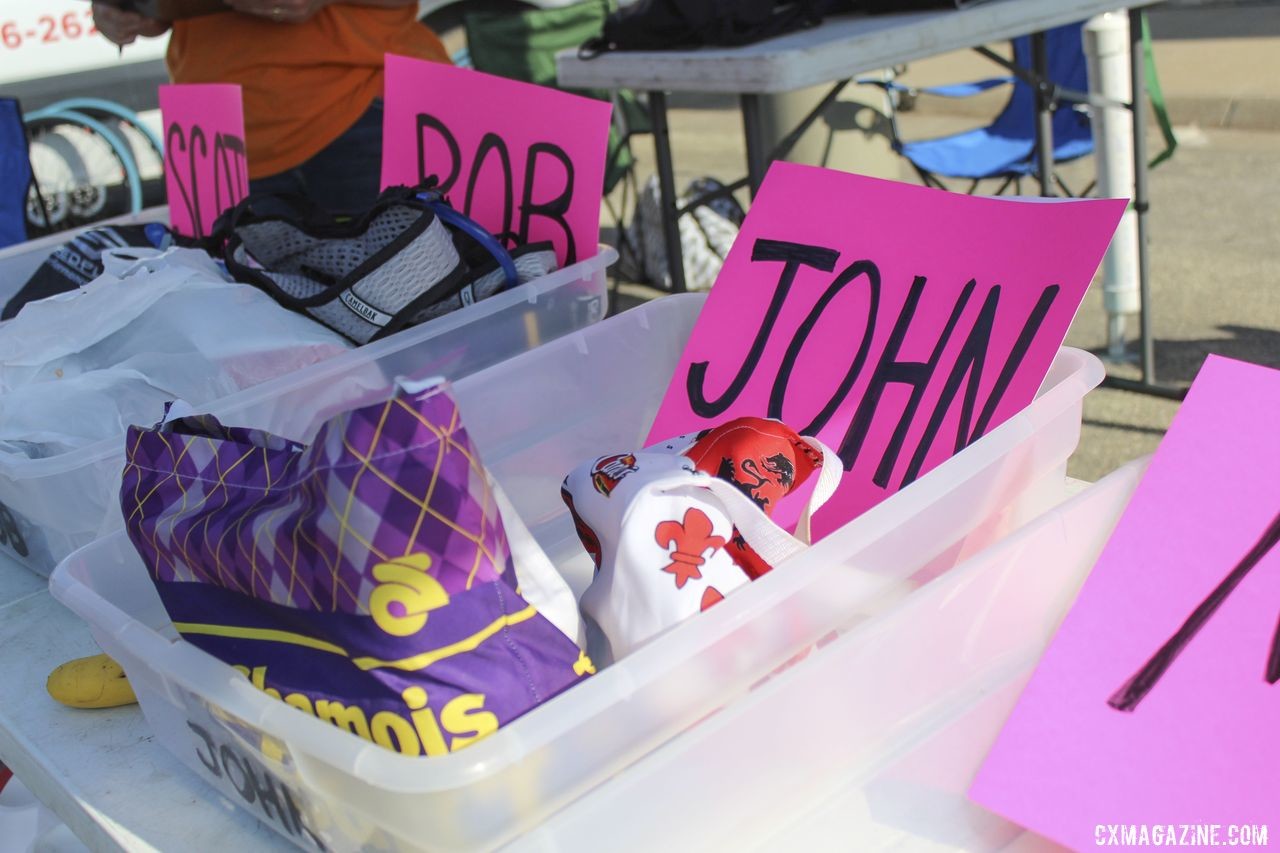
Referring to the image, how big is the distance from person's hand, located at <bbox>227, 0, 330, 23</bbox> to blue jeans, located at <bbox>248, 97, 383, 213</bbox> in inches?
5.6

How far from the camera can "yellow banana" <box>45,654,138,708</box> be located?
2.39ft

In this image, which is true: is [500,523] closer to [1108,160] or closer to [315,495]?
[315,495]

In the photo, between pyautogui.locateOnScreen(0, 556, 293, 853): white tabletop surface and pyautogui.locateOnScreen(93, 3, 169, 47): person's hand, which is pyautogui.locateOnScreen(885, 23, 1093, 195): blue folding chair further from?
pyautogui.locateOnScreen(0, 556, 293, 853): white tabletop surface

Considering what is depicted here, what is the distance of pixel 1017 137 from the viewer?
3.40m

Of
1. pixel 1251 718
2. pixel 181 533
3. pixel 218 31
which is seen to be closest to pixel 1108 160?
pixel 218 31

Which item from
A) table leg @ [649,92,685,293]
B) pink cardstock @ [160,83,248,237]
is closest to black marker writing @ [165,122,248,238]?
pink cardstock @ [160,83,248,237]

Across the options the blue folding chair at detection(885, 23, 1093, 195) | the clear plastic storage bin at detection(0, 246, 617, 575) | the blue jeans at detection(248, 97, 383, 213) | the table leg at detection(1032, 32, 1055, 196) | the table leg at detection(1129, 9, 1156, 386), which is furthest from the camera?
the blue folding chair at detection(885, 23, 1093, 195)

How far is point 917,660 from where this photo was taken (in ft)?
1.84

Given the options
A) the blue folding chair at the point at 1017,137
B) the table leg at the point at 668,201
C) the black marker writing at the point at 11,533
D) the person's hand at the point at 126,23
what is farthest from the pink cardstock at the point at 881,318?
the blue folding chair at the point at 1017,137

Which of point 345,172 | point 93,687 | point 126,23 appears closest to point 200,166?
point 345,172

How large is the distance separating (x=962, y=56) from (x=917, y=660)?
619 cm

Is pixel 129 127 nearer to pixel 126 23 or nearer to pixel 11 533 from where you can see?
pixel 126 23

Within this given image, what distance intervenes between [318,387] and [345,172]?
Result: 72cm

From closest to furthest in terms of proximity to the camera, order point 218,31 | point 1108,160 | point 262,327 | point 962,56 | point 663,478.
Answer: point 663,478 → point 262,327 → point 218,31 → point 1108,160 → point 962,56
